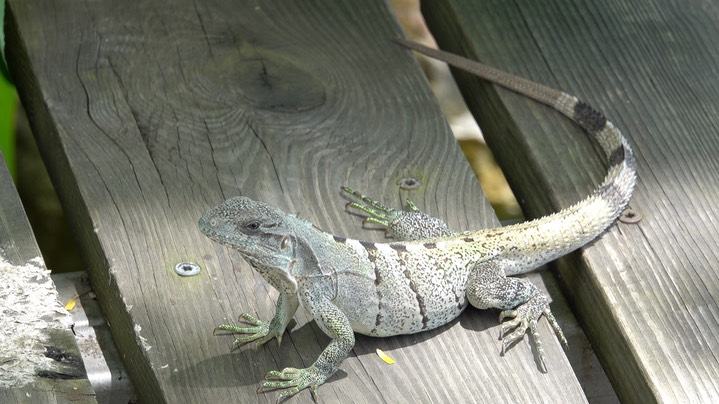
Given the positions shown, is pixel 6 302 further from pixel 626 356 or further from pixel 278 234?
pixel 626 356

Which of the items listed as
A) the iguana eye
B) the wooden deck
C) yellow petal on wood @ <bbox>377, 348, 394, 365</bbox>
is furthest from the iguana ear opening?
yellow petal on wood @ <bbox>377, 348, 394, 365</bbox>

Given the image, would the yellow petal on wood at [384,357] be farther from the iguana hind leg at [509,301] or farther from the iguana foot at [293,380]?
the iguana hind leg at [509,301]

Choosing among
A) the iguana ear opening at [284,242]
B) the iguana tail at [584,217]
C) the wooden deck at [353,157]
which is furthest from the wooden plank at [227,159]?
the iguana ear opening at [284,242]

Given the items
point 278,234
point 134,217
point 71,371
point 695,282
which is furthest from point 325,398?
point 695,282

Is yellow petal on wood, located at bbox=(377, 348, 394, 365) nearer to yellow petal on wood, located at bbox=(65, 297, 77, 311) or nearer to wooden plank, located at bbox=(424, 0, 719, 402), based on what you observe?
wooden plank, located at bbox=(424, 0, 719, 402)

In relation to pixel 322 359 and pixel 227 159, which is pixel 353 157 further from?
pixel 322 359

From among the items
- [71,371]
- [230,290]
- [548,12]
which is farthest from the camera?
[548,12]

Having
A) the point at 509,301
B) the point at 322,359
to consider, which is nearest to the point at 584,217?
the point at 509,301
